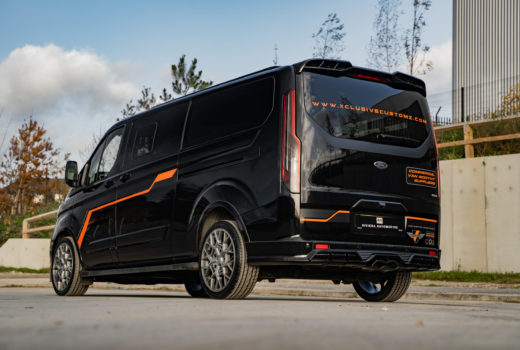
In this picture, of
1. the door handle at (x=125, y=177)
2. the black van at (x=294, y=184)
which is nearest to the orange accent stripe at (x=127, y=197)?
the black van at (x=294, y=184)

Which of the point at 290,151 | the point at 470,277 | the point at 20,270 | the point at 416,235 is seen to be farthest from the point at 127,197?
the point at 20,270

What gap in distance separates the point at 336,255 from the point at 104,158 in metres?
4.18

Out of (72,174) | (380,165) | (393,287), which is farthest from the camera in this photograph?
(72,174)

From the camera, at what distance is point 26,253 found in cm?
2364

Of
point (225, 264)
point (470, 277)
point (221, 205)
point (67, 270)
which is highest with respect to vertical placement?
point (221, 205)

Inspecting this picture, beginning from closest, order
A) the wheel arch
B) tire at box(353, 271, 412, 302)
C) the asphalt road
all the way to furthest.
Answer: the asphalt road → the wheel arch → tire at box(353, 271, 412, 302)

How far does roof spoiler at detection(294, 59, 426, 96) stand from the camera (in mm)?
7008

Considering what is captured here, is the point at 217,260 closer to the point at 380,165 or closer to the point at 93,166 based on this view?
the point at 380,165

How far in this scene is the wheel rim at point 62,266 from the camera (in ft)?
31.8

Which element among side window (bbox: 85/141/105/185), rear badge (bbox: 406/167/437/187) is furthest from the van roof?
side window (bbox: 85/141/105/185)

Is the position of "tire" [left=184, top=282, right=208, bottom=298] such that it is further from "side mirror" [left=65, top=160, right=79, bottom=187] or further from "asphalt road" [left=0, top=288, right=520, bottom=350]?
"asphalt road" [left=0, top=288, right=520, bottom=350]

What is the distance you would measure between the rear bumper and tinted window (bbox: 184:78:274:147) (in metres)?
1.25

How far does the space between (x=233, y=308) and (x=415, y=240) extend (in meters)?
2.35

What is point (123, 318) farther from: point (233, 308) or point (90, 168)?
point (90, 168)
